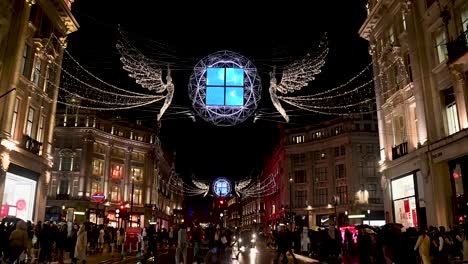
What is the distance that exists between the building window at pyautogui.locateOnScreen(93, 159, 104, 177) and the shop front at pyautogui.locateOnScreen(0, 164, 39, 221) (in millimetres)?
37870

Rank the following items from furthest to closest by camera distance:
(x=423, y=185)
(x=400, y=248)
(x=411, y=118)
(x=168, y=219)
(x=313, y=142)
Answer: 1. (x=168, y=219)
2. (x=313, y=142)
3. (x=411, y=118)
4. (x=423, y=185)
5. (x=400, y=248)

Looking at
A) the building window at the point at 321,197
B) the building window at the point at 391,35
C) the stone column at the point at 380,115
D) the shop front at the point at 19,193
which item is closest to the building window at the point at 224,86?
the shop front at the point at 19,193

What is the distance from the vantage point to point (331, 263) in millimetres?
20672

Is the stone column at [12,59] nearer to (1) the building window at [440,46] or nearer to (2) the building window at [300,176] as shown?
(1) the building window at [440,46]

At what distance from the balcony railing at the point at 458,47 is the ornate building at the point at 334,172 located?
38813 millimetres

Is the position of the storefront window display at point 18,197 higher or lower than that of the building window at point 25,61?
lower

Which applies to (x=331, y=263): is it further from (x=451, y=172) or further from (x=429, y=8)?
(x=429, y=8)

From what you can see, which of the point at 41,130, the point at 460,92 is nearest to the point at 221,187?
the point at 41,130

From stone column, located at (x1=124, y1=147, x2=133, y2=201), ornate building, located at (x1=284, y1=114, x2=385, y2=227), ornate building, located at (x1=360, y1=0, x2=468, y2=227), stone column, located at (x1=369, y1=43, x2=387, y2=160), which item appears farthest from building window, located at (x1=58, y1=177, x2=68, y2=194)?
ornate building, located at (x1=360, y1=0, x2=468, y2=227)

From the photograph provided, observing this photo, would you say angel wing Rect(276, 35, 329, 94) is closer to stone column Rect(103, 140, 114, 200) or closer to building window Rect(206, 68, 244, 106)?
building window Rect(206, 68, 244, 106)

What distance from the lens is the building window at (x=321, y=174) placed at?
6965 cm

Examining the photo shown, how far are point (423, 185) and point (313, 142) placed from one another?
4686 centimetres

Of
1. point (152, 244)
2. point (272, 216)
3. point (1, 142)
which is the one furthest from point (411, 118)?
point (272, 216)

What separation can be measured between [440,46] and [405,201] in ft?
32.7
